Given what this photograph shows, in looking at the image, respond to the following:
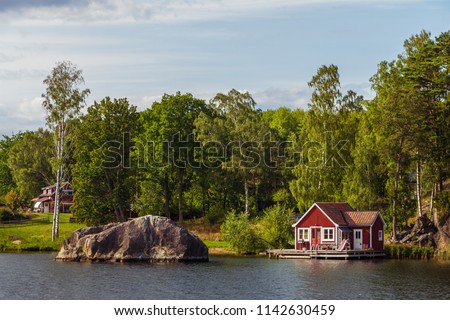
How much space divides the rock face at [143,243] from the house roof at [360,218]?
665 inches

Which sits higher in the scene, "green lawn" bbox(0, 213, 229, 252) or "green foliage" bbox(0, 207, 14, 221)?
"green foliage" bbox(0, 207, 14, 221)

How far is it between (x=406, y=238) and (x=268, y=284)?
3169 centimetres

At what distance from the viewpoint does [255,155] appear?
9856cm

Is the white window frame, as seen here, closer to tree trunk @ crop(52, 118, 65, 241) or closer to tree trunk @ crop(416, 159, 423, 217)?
tree trunk @ crop(416, 159, 423, 217)

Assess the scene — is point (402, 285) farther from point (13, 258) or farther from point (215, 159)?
point (215, 159)

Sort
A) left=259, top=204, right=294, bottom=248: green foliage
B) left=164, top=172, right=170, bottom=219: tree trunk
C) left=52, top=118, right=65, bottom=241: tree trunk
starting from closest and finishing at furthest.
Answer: left=259, top=204, right=294, bottom=248: green foliage, left=52, top=118, right=65, bottom=241: tree trunk, left=164, top=172, right=170, bottom=219: tree trunk

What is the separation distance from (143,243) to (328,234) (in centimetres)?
1963

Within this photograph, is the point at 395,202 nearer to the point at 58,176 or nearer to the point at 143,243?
the point at 143,243

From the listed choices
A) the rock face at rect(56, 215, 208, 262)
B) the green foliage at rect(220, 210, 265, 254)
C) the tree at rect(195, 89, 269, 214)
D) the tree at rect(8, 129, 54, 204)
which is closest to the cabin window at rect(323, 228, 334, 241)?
the green foliage at rect(220, 210, 265, 254)

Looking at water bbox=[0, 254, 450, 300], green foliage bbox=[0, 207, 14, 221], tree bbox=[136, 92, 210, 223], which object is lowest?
water bbox=[0, 254, 450, 300]

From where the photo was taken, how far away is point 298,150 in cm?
10388

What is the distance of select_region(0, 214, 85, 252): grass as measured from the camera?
85.3 meters

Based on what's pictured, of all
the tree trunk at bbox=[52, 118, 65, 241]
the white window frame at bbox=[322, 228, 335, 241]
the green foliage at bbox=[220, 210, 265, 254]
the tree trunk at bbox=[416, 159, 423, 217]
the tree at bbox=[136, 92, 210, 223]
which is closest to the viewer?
the white window frame at bbox=[322, 228, 335, 241]

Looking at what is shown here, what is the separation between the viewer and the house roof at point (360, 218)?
75.6 meters
